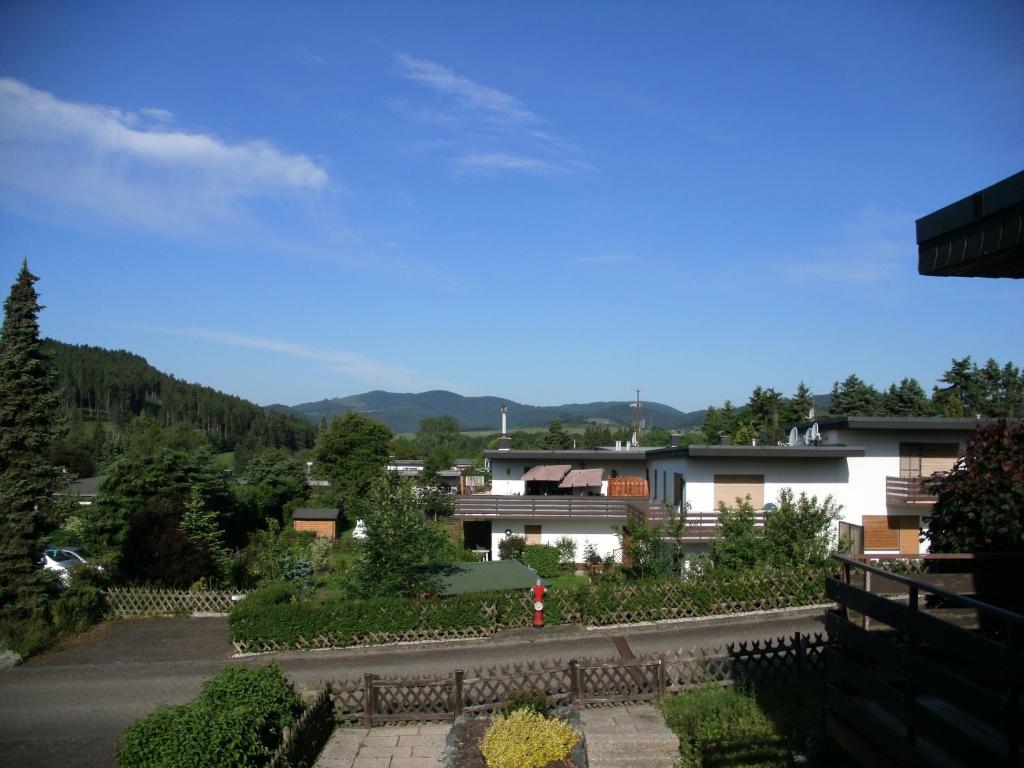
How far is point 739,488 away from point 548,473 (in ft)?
42.2

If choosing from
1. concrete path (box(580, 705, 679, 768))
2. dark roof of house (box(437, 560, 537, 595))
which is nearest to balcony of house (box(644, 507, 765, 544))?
dark roof of house (box(437, 560, 537, 595))

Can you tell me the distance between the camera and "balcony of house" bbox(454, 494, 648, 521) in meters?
36.0

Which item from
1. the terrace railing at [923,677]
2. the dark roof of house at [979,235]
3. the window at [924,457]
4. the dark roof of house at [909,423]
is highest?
the dark roof of house at [979,235]

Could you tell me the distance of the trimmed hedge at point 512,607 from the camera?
69.7 ft

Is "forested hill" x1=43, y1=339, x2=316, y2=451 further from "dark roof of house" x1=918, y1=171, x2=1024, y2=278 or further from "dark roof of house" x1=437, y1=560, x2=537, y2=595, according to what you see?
"dark roof of house" x1=918, y1=171, x2=1024, y2=278

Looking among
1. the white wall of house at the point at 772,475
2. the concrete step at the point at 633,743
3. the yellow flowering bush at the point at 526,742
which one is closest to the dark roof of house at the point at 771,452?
the white wall of house at the point at 772,475

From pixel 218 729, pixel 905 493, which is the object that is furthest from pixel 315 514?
pixel 218 729

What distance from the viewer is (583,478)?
3947 centimetres

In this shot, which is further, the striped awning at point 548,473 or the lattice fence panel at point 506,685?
the striped awning at point 548,473

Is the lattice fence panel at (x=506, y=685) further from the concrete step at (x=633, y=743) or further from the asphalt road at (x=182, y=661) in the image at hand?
the asphalt road at (x=182, y=661)

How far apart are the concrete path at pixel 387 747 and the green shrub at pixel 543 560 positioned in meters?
18.2

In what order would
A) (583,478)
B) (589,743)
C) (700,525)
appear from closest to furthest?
1. (589,743)
2. (700,525)
3. (583,478)

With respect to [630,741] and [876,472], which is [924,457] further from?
[630,741]

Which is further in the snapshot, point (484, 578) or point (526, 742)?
point (484, 578)
